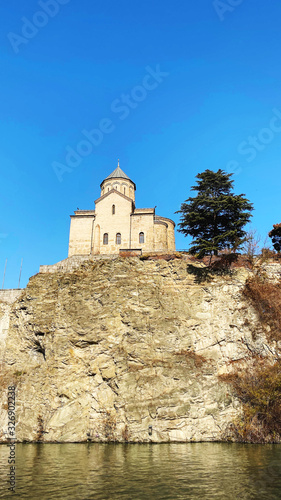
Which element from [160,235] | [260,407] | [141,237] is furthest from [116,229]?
[260,407]

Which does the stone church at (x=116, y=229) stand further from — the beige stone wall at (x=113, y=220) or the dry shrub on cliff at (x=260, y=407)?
the dry shrub on cliff at (x=260, y=407)

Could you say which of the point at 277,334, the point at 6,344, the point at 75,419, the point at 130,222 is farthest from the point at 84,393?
the point at 130,222

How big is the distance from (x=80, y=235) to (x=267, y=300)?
68.9 feet

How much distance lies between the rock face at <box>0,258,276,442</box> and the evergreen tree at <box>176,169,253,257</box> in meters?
2.30

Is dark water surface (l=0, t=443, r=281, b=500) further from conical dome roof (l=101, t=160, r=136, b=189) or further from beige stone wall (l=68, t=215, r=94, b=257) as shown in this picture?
conical dome roof (l=101, t=160, r=136, b=189)

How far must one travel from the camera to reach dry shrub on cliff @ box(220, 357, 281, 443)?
19344mm

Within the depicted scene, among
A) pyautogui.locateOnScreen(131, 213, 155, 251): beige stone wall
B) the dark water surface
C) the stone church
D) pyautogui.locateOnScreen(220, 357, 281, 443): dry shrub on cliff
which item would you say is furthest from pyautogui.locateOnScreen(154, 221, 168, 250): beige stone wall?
the dark water surface

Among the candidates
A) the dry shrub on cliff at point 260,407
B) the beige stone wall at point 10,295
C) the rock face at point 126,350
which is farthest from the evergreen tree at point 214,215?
the beige stone wall at point 10,295

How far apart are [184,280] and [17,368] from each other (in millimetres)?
13365

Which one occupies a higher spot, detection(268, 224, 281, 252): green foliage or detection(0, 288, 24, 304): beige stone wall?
detection(268, 224, 281, 252): green foliage

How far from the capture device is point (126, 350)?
2281 centimetres

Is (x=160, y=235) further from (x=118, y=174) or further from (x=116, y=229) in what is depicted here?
(x=118, y=174)

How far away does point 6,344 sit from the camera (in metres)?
25.8

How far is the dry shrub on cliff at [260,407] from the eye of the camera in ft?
63.5
